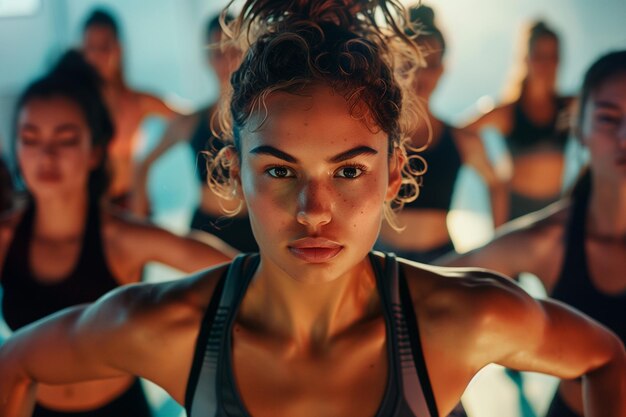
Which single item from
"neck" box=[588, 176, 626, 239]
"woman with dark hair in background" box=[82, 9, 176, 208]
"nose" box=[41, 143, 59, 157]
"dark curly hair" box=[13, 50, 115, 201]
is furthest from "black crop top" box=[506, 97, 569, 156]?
"nose" box=[41, 143, 59, 157]

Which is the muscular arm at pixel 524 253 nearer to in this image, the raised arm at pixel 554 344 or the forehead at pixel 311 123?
the raised arm at pixel 554 344

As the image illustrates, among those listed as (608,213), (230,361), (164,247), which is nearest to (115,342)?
(230,361)

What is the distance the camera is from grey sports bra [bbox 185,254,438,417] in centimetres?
108

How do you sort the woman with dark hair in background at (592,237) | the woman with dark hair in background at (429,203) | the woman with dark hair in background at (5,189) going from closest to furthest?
the woman with dark hair in background at (592,237) → the woman with dark hair in background at (429,203) → the woman with dark hair in background at (5,189)

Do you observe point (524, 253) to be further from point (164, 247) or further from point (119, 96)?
point (119, 96)

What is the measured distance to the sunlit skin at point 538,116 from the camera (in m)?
3.59

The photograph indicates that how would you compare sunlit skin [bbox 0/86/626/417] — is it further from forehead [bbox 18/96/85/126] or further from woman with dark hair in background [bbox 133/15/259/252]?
woman with dark hair in background [bbox 133/15/259/252]

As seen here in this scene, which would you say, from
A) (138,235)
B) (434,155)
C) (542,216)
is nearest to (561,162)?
(434,155)

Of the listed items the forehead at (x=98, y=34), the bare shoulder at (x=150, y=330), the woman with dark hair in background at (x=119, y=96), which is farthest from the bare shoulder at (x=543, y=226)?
the forehead at (x=98, y=34)

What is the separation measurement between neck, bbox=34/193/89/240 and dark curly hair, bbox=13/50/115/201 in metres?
0.06

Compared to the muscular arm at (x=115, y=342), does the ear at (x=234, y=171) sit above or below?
above

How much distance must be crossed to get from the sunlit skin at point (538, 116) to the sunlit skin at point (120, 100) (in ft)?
5.16

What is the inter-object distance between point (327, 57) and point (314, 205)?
0.72ft

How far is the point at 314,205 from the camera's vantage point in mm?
1017
